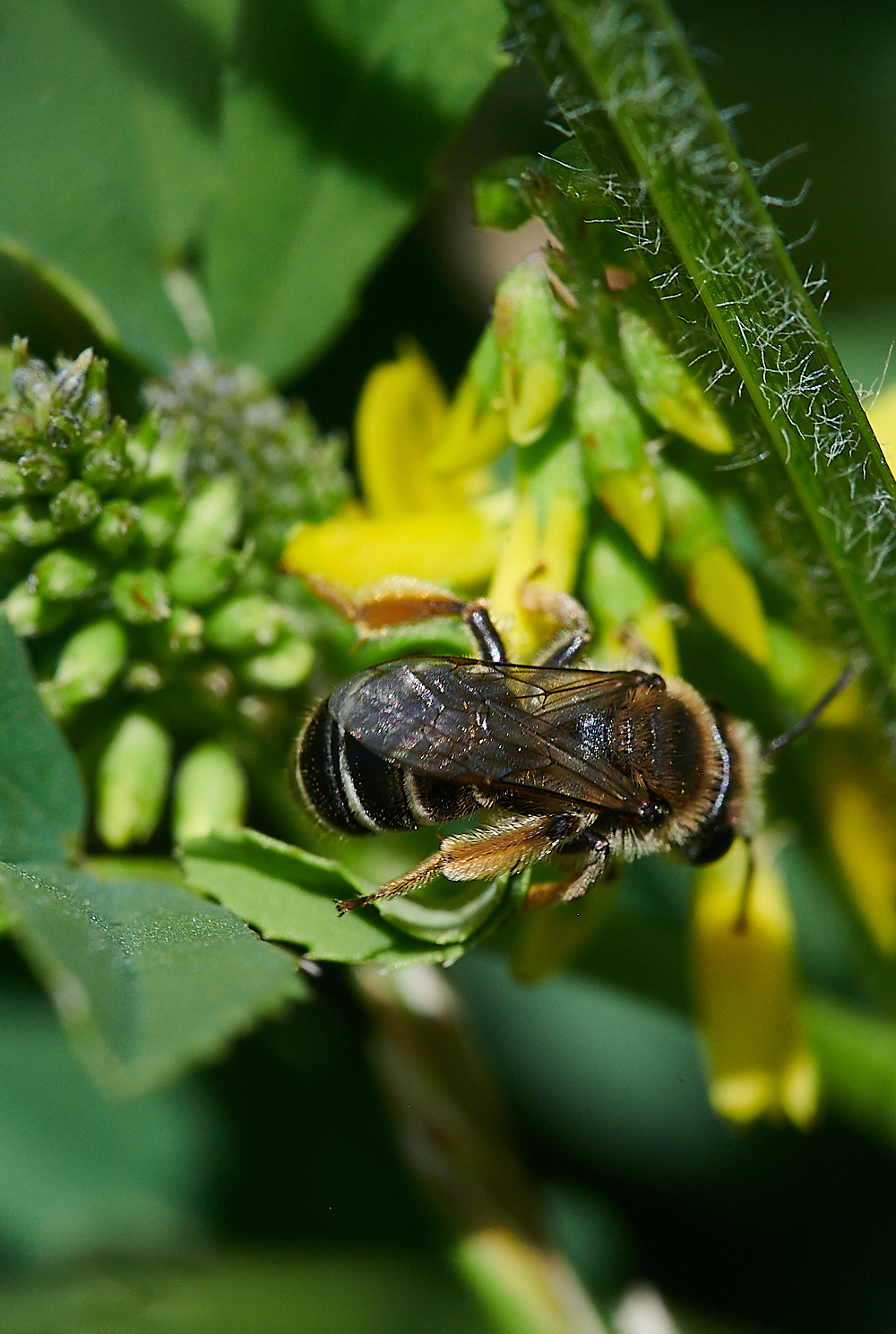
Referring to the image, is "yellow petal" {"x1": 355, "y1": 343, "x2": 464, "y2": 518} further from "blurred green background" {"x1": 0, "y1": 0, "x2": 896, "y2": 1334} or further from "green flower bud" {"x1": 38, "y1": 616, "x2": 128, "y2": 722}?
"blurred green background" {"x1": 0, "y1": 0, "x2": 896, "y2": 1334}

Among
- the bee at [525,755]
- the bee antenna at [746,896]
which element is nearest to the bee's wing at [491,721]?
the bee at [525,755]

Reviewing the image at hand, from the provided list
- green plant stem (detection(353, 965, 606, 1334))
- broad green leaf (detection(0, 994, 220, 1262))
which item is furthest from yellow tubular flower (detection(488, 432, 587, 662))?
broad green leaf (detection(0, 994, 220, 1262))

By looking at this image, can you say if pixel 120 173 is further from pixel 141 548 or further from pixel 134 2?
pixel 141 548

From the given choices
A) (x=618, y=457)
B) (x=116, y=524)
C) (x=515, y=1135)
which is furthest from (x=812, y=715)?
(x=515, y=1135)

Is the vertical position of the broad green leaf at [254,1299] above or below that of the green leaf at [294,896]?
below

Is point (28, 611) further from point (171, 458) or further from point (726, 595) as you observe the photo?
point (726, 595)

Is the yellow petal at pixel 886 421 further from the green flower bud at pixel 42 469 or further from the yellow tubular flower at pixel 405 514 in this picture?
the green flower bud at pixel 42 469
